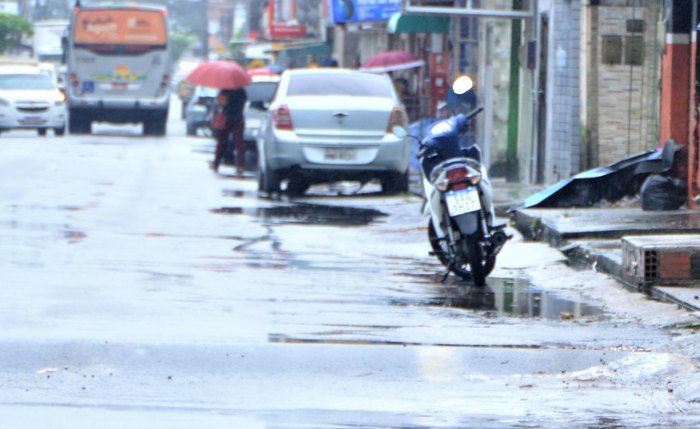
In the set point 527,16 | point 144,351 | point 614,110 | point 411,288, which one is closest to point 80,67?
point 527,16

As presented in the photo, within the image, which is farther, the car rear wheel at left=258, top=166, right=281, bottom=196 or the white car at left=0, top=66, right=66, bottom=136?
the white car at left=0, top=66, right=66, bottom=136

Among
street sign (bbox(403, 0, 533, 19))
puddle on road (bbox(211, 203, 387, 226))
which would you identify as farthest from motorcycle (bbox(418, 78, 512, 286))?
street sign (bbox(403, 0, 533, 19))

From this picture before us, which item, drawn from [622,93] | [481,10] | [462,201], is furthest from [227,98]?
[462,201]

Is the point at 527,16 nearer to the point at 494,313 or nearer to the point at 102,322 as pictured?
the point at 494,313

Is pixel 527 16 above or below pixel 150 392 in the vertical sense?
above

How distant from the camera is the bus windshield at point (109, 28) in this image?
43469 mm

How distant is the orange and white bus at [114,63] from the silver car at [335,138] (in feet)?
76.9

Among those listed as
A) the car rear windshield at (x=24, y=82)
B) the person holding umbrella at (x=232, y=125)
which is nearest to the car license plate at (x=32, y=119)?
the car rear windshield at (x=24, y=82)

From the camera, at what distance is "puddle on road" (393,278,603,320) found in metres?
9.85

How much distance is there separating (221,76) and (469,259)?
16511mm

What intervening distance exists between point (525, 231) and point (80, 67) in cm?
3033

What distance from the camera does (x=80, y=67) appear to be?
43375mm

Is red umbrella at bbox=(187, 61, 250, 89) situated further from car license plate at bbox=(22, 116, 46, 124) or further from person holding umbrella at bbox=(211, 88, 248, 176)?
car license plate at bbox=(22, 116, 46, 124)

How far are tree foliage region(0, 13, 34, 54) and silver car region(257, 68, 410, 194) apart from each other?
53092 mm
